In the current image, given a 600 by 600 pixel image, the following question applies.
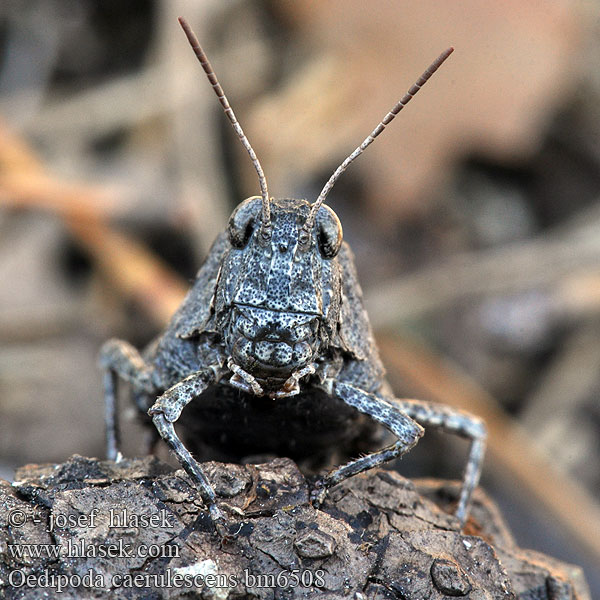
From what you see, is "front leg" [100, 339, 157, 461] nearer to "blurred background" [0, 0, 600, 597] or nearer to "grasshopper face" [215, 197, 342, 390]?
"grasshopper face" [215, 197, 342, 390]

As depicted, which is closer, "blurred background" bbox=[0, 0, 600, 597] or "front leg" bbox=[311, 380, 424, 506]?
"front leg" bbox=[311, 380, 424, 506]

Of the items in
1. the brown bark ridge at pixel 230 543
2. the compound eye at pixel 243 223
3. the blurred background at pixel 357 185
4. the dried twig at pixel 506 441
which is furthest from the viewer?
the blurred background at pixel 357 185

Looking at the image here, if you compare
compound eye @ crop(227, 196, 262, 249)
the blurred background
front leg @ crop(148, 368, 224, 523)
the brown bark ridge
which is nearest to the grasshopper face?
compound eye @ crop(227, 196, 262, 249)

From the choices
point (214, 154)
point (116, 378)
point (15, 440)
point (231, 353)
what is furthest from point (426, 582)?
point (214, 154)

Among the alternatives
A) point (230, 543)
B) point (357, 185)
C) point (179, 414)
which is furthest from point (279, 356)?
point (357, 185)

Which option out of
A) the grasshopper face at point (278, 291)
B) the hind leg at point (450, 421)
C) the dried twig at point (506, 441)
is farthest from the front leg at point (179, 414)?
the dried twig at point (506, 441)

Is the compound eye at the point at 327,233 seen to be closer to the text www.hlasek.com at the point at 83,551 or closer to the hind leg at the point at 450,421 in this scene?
the hind leg at the point at 450,421

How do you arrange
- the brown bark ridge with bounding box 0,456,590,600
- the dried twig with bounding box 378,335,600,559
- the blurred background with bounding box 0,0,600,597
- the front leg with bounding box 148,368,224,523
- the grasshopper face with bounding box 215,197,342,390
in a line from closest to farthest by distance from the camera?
the brown bark ridge with bounding box 0,456,590,600, the front leg with bounding box 148,368,224,523, the grasshopper face with bounding box 215,197,342,390, the dried twig with bounding box 378,335,600,559, the blurred background with bounding box 0,0,600,597
